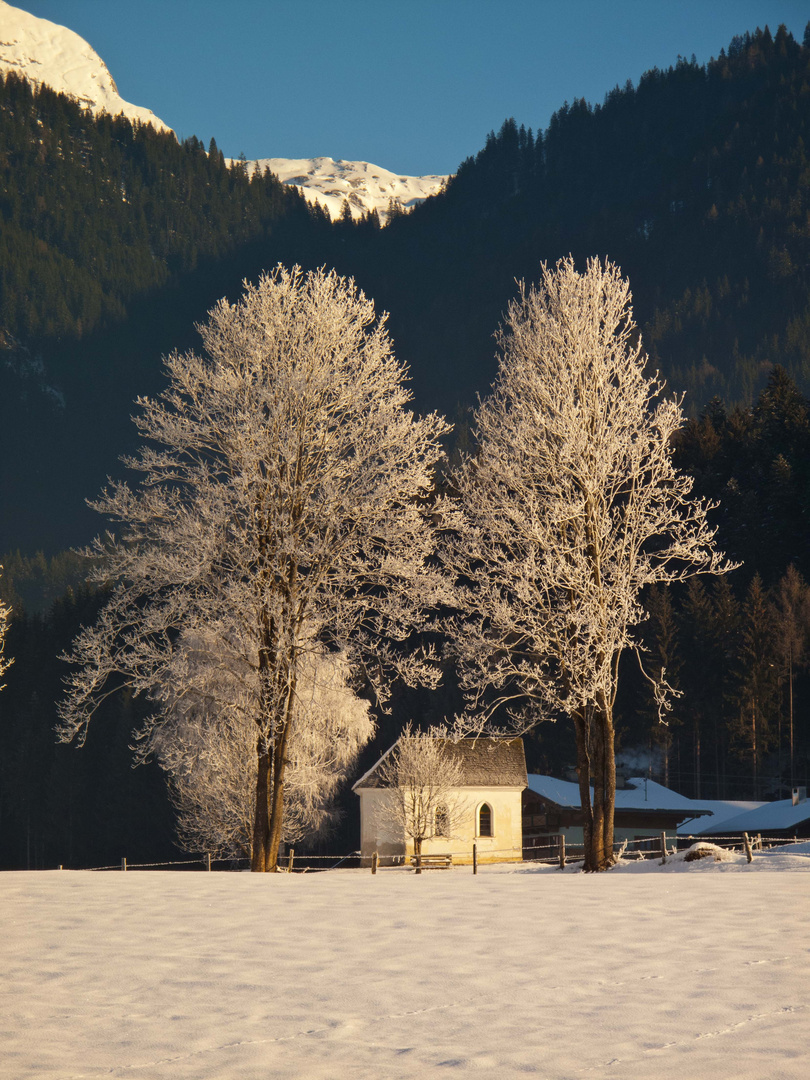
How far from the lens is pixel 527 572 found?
22000 millimetres

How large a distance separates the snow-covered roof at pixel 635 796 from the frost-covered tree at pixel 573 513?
46.1 metres

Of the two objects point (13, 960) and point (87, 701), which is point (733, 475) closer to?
point (87, 701)

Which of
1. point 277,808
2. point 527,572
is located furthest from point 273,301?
point 277,808

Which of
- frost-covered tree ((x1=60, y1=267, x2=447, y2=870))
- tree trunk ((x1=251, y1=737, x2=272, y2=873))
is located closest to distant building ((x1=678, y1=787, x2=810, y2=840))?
tree trunk ((x1=251, y1=737, x2=272, y2=873))

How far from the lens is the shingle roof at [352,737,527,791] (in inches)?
2516

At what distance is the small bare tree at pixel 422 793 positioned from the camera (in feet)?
194

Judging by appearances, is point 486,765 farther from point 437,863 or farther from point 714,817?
point 437,863

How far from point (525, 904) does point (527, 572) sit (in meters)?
7.56

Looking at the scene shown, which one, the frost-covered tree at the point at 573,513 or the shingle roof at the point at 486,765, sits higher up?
the frost-covered tree at the point at 573,513

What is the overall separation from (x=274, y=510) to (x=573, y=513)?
591 cm

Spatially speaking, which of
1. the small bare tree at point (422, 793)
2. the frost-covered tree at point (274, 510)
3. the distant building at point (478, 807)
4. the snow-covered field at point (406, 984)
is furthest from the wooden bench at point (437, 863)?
the snow-covered field at point (406, 984)

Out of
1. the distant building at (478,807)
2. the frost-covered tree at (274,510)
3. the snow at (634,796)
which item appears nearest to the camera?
the frost-covered tree at (274,510)

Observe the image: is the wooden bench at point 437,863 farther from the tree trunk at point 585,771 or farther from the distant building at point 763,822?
the tree trunk at point 585,771

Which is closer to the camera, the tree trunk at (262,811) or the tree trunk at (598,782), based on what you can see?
the tree trunk at (262,811)
